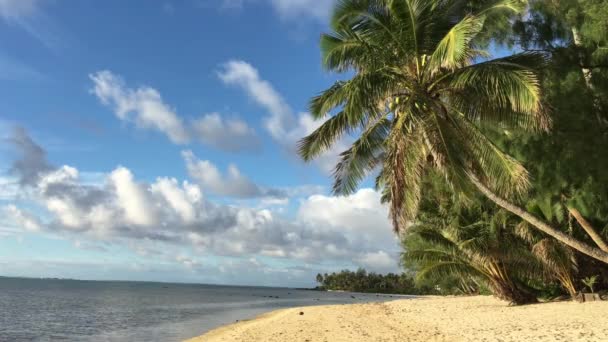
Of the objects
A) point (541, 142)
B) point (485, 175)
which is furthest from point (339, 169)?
point (541, 142)

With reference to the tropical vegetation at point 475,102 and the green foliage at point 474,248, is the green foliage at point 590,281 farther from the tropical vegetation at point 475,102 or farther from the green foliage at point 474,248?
the tropical vegetation at point 475,102

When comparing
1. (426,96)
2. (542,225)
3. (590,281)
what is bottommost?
(590,281)

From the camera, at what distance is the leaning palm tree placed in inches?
421

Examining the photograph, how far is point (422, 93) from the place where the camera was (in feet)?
37.0

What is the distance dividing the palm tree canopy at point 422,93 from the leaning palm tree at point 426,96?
0.03m

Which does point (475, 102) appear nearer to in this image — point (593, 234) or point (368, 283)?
point (593, 234)

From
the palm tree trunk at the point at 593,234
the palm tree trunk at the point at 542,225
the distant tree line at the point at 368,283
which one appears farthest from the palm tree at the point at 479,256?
the distant tree line at the point at 368,283

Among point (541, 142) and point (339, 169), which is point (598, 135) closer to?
point (541, 142)

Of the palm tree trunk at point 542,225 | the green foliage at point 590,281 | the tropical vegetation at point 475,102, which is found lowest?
the green foliage at point 590,281

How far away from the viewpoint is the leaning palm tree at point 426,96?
10.7m

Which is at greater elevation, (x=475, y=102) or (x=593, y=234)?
(x=475, y=102)

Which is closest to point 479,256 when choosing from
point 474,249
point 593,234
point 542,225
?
point 474,249

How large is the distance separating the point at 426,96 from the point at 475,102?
1.57 metres

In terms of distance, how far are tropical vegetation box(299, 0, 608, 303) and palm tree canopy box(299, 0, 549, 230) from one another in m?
0.03
